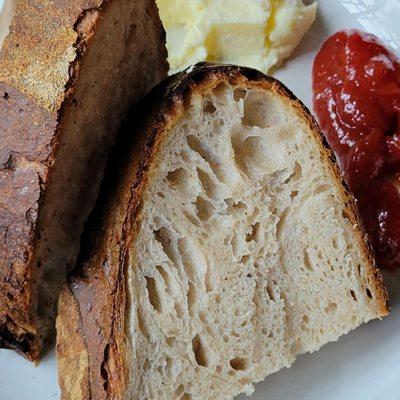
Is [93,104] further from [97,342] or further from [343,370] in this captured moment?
[343,370]

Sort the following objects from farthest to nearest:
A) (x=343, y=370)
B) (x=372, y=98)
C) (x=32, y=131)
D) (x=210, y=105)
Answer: (x=372, y=98)
(x=343, y=370)
(x=210, y=105)
(x=32, y=131)

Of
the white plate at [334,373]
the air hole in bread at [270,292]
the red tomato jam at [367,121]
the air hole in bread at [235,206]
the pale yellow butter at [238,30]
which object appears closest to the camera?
the air hole in bread at [235,206]

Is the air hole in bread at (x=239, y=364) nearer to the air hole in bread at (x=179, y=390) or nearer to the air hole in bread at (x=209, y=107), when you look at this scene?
the air hole in bread at (x=179, y=390)

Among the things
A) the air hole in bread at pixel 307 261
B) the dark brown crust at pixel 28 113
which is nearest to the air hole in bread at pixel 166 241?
the dark brown crust at pixel 28 113

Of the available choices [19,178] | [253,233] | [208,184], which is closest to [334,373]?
[253,233]

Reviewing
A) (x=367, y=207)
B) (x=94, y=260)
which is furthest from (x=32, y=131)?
(x=367, y=207)

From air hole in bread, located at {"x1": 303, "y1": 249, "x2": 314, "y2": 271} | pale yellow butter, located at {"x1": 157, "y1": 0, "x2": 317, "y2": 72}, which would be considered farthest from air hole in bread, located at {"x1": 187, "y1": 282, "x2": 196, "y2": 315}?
pale yellow butter, located at {"x1": 157, "y1": 0, "x2": 317, "y2": 72}

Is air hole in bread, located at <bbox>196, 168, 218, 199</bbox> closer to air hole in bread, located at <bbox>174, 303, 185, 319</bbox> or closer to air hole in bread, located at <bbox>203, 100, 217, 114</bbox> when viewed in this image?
air hole in bread, located at <bbox>203, 100, 217, 114</bbox>
